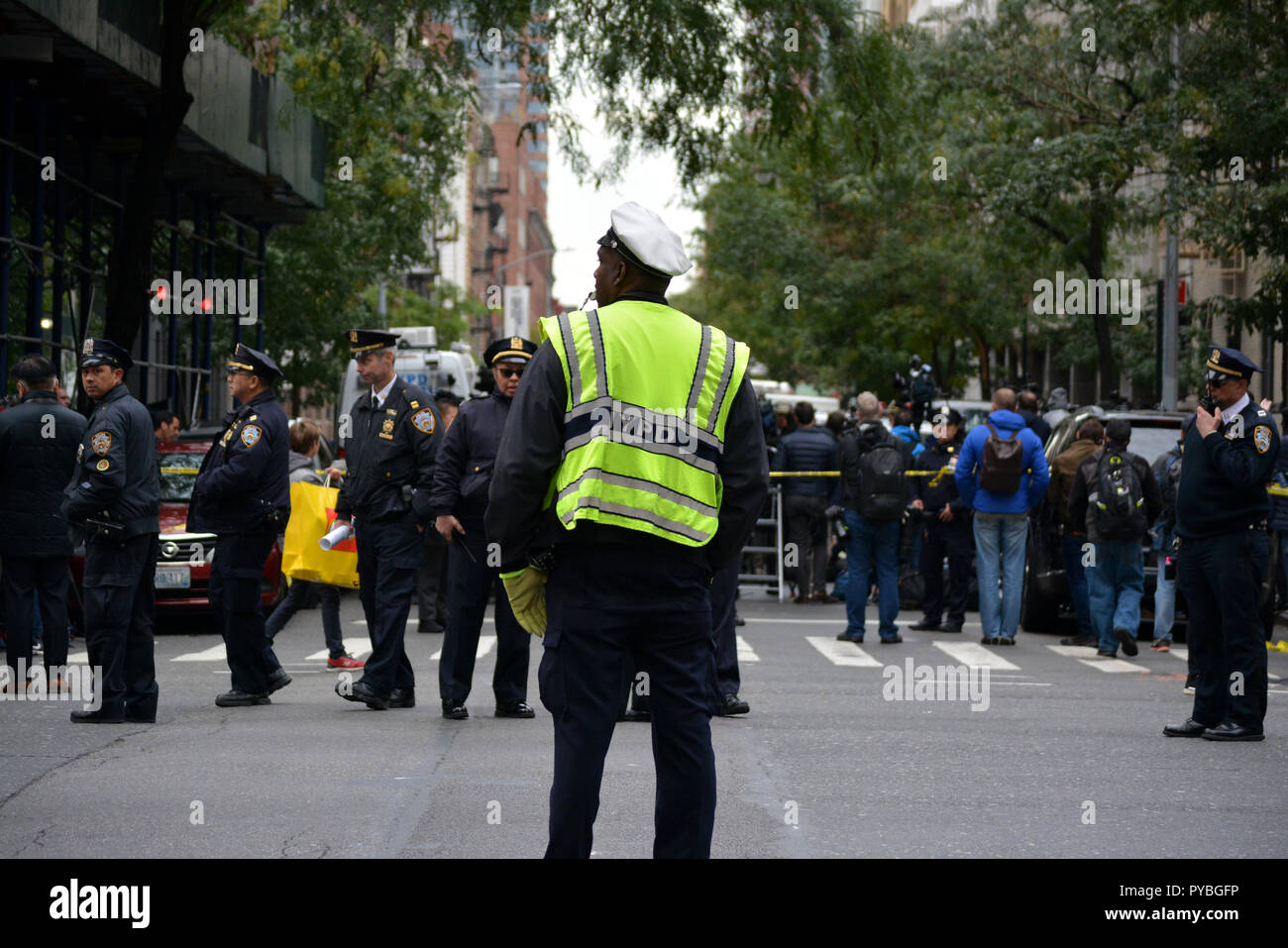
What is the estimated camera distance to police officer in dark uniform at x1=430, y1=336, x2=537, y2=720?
32.2 feet

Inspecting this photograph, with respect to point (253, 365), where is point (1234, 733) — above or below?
below

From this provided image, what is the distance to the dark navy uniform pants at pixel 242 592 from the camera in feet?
33.5

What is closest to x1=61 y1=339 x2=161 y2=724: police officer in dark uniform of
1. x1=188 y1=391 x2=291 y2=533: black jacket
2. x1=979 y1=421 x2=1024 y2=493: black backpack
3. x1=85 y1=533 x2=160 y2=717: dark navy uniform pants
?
x1=85 y1=533 x2=160 y2=717: dark navy uniform pants

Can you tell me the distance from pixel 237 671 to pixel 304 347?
24.4m

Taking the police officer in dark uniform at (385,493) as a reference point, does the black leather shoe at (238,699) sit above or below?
below

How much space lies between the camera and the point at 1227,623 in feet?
32.3

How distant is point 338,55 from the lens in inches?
778

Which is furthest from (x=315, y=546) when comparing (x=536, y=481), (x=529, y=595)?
(x=536, y=481)

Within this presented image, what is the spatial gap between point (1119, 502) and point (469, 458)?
6.59 meters

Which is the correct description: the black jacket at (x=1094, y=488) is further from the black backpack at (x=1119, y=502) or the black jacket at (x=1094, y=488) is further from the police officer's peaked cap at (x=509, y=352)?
the police officer's peaked cap at (x=509, y=352)

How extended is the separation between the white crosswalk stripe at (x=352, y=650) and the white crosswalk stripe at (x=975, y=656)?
15.2 ft

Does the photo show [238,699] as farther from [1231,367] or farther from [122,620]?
[1231,367]

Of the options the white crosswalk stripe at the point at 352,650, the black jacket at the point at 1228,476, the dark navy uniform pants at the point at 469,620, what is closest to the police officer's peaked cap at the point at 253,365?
the dark navy uniform pants at the point at 469,620

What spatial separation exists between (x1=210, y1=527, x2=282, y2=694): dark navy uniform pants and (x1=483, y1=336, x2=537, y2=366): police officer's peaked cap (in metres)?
1.64
